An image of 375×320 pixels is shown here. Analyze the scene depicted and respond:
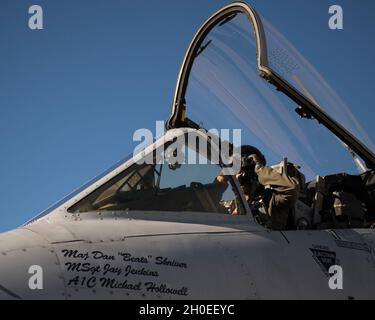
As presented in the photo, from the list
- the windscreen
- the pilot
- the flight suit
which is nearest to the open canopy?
the windscreen

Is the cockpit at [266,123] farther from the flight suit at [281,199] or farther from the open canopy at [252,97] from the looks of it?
the flight suit at [281,199]

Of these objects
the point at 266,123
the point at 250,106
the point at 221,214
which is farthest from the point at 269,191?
the point at 250,106

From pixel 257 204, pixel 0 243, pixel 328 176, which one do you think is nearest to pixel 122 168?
pixel 0 243

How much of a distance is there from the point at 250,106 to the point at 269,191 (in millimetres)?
2396

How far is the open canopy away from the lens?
9398mm

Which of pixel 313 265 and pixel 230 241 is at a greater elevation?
pixel 230 241

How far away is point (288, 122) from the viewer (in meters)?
9.73

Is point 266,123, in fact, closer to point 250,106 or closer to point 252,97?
point 250,106

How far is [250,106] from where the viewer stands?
995 cm

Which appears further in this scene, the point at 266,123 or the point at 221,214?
the point at 266,123

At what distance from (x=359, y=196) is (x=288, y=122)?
1.64 metres

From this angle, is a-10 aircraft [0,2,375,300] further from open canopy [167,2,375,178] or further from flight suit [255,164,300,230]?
flight suit [255,164,300,230]

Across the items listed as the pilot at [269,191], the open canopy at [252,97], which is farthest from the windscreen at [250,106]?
the pilot at [269,191]

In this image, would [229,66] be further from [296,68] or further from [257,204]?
[257,204]
